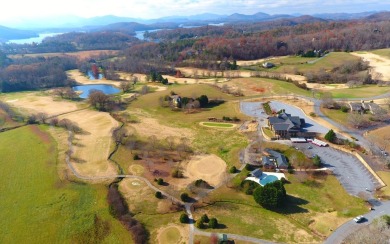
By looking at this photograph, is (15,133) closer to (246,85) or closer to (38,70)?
(246,85)

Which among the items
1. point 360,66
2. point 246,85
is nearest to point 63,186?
point 246,85

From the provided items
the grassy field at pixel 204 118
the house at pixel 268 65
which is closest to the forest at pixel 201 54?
the house at pixel 268 65

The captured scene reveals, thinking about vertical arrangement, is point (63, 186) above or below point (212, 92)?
below

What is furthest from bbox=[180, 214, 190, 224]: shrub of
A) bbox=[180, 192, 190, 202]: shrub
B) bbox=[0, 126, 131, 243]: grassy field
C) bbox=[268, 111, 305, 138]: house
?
bbox=[268, 111, 305, 138]: house

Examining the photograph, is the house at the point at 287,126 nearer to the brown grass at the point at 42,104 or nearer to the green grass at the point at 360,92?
the green grass at the point at 360,92

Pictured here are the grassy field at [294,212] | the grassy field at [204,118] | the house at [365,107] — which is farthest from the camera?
the house at [365,107]

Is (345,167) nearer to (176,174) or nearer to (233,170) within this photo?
(233,170)
